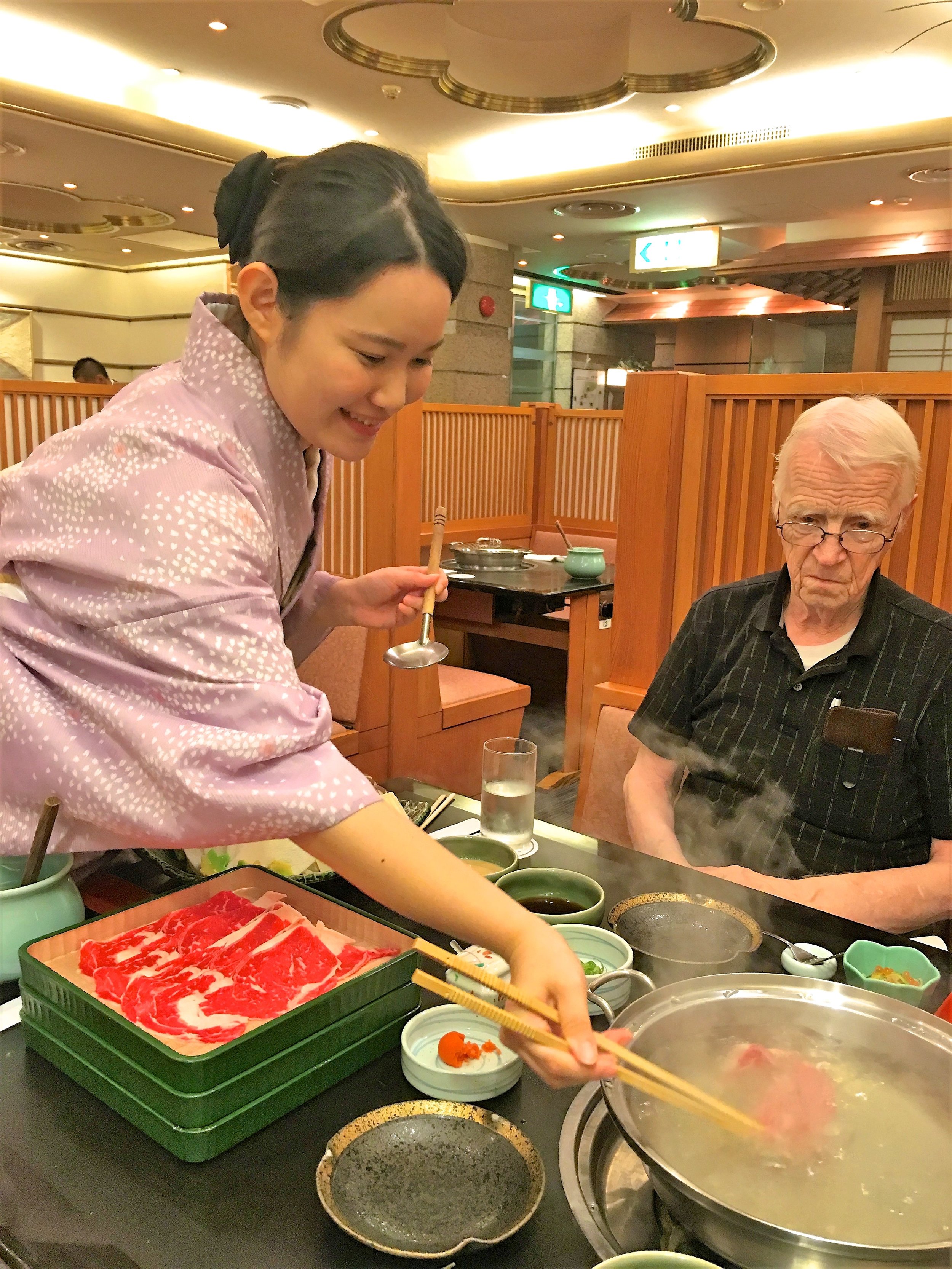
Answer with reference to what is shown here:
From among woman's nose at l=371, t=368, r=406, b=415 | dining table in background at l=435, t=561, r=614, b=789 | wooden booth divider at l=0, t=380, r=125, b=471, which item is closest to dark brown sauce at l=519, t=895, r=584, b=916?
woman's nose at l=371, t=368, r=406, b=415

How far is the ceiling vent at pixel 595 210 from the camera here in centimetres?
825

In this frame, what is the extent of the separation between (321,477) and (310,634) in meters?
0.38

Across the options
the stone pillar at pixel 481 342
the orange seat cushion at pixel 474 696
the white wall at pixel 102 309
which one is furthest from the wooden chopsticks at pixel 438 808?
the white wall at pixel 102 309

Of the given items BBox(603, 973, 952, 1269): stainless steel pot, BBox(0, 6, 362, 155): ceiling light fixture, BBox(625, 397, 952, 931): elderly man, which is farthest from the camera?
BBox(0, 6, 362, 155): ceiling light fixture

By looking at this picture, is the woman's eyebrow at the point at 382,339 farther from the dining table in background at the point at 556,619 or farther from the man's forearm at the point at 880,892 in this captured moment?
the dining table in background at the point at 556,619

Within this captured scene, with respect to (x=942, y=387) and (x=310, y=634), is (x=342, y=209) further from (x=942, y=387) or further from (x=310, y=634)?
(x=942, y=387)

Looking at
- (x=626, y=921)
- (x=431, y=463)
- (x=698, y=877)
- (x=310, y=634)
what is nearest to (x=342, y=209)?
(x=310, y=634)

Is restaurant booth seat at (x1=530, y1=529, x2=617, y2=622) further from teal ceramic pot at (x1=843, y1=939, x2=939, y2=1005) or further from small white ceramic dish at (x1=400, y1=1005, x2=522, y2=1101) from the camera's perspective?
small white ceramic dish at (x1=400, y1=1005, x2=522, y2=1101)

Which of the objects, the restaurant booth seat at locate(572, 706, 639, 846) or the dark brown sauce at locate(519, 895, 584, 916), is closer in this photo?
the dark brown sauce at locate(519, 895, 584, 916)

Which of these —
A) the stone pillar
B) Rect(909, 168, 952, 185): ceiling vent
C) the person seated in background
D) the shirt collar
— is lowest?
the shirt collar

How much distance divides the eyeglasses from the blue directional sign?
314 inches

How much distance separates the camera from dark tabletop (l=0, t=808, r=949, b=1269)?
0.74 metres

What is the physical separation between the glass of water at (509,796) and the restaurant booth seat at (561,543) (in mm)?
3740

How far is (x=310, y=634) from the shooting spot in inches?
65.6
